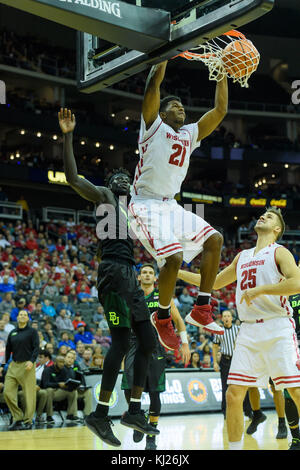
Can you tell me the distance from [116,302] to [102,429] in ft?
3.61

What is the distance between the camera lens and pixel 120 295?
5.65 meters

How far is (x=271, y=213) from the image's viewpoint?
724 centimetres

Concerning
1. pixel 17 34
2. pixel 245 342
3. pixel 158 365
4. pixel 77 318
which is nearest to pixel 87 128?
pixel 17 34

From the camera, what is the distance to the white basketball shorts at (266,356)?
6.49 m

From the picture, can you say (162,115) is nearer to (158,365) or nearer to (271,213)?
(271,213)

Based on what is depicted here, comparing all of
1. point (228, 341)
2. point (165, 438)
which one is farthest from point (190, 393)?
point (165, 438)

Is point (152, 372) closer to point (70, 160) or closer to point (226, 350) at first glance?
point (226, 350)

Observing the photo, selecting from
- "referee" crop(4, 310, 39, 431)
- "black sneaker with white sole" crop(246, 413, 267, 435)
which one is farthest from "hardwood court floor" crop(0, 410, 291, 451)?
"referee" crop(4, 310, 39, 431)

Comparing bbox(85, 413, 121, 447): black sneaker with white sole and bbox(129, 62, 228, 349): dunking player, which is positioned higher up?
bbox(129, 62, 228, 349): dunking player

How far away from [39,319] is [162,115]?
11.4 metres

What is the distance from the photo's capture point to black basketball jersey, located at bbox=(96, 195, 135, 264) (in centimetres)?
583

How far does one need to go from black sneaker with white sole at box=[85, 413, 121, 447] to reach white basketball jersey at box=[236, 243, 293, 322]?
221 centimetres

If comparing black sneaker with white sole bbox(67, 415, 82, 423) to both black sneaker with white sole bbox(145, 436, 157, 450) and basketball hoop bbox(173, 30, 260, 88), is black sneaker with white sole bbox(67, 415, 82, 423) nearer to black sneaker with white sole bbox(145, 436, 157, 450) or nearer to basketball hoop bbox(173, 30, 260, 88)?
black sneaker with white sole bbox(145, 436, 157, 450)

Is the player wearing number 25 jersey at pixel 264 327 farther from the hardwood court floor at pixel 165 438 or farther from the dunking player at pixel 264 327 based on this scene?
the hardwood court floor at pixel 165 438
